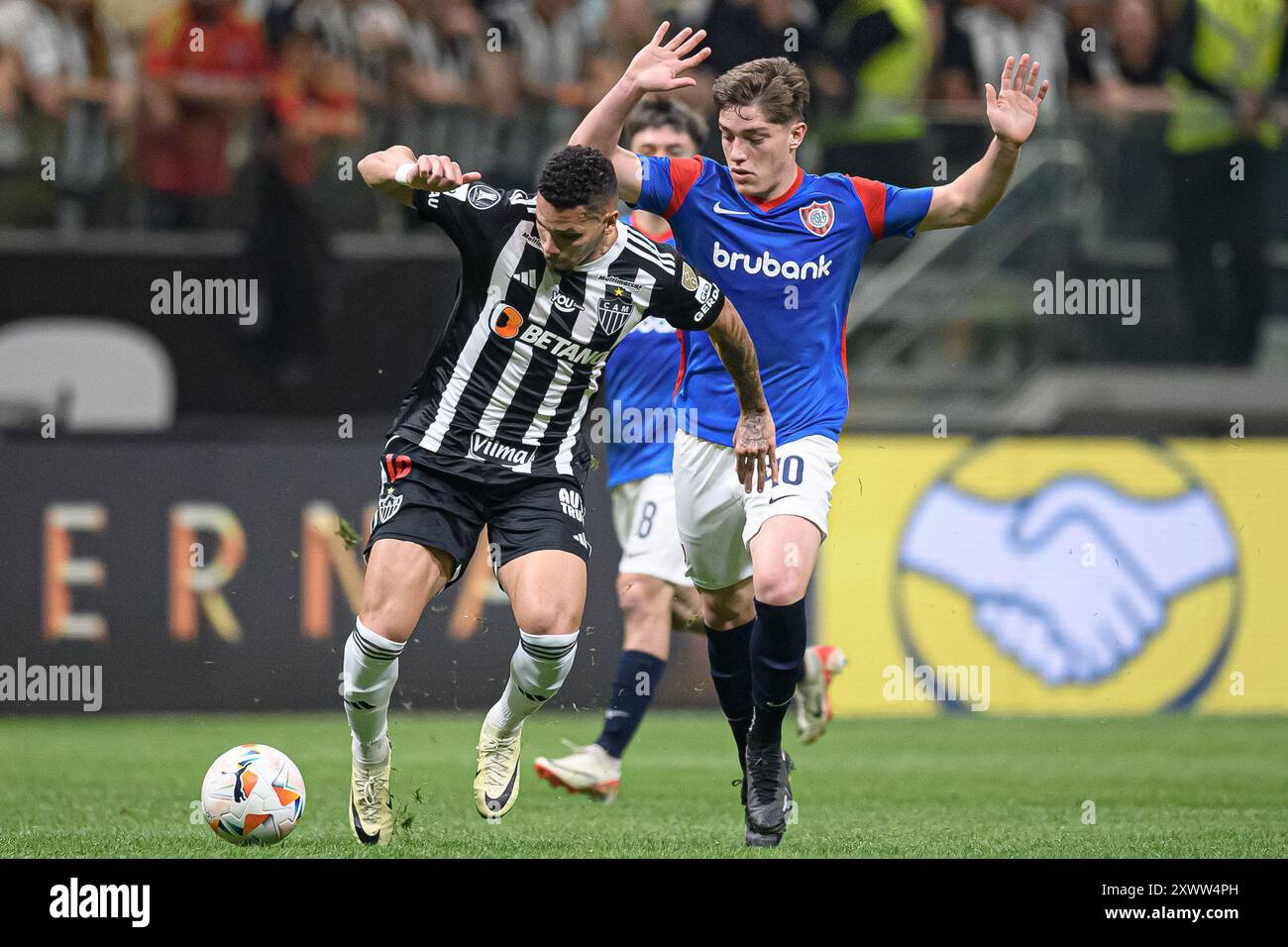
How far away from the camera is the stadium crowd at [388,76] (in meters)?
11.8

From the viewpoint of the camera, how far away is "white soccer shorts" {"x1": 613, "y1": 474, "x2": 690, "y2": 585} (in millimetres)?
8117

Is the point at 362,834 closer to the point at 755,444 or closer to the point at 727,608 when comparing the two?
the point at 727,608

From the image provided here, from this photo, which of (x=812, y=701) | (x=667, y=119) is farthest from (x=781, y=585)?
(x=667, y=119)

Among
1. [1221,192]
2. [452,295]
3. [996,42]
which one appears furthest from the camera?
[996,42]

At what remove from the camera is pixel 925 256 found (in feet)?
38.0

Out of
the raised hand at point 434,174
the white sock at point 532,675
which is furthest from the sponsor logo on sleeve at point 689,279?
the white sock at point 532,675

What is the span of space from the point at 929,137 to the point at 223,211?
14.1ft

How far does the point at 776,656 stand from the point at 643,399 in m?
2.16

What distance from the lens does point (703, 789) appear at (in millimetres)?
8297

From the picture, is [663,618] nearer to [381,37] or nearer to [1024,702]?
[1024,702]

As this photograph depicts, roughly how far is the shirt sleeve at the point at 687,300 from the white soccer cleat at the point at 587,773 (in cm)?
211

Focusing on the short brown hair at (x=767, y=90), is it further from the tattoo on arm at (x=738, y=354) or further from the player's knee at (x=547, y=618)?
the player's knee at (x=547, y=618)

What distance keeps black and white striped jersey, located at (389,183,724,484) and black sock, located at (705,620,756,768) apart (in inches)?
43.5

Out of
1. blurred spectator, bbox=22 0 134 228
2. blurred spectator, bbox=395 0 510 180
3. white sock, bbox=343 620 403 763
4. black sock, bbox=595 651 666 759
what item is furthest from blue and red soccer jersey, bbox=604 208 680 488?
blurred spectator, bbox=22 0 134 228
